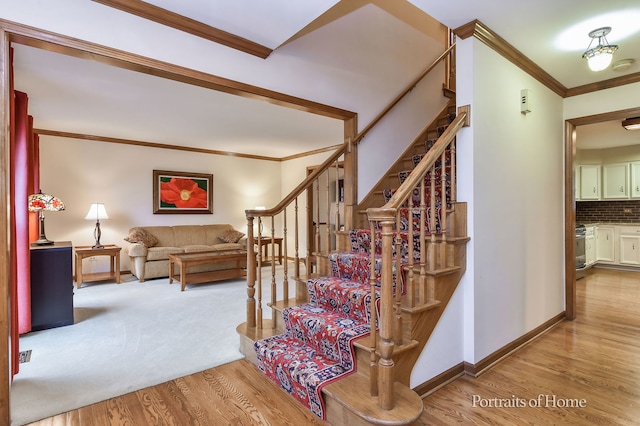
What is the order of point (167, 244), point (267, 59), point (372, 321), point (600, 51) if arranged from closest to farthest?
1. point (372, 321)
2. point (600, 51)
3. point (267, 59)
4. point (167, 244)

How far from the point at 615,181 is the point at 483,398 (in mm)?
6532

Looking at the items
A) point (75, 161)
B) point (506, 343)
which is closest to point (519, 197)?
point (506, 343)

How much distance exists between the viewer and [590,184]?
6477mm

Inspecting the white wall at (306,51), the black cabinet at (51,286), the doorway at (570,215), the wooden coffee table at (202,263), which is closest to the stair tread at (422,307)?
the white wall at (306,51)

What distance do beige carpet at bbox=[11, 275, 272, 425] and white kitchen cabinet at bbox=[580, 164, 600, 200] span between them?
6.67 m

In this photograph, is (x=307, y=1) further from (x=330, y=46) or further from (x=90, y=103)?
(x=90, y=103)

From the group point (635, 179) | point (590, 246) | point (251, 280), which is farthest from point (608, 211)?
point (251, 280)

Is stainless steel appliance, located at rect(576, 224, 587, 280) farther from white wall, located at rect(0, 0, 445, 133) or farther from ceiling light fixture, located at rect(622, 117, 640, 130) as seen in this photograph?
white wall, located at rect(0, 0, 445, 133)

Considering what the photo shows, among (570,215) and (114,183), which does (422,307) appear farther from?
(114,183)

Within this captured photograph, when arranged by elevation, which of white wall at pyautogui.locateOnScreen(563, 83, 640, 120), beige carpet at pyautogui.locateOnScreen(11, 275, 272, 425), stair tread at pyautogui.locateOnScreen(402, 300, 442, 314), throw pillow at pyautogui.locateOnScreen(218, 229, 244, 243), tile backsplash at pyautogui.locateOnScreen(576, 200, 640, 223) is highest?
white wall at pyautogui.locateOnScreen(563, 83, 640, 120)

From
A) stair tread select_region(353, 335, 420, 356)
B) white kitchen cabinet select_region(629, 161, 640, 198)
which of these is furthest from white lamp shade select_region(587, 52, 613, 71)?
white kitchen cabinet select_region(629, 161, 640, 198)

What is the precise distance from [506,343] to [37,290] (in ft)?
13.8

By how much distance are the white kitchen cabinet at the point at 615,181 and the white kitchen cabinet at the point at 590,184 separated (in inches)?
4.3

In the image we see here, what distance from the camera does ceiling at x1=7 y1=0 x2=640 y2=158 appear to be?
2.09 m
